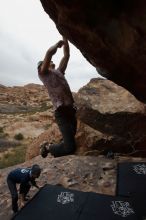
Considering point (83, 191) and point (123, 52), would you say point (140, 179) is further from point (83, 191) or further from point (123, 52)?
point (123, 52)

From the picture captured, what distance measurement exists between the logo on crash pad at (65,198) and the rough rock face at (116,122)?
8.91 feet

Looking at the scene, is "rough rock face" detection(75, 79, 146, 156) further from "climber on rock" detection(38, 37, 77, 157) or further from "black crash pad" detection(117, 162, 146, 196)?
"black crash pad" detection(117, 162, 146, 196)

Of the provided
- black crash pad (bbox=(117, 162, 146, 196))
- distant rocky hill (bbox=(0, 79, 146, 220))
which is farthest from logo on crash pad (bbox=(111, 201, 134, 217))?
distant rocky hill (bbox=(0, 79, 146, 220))

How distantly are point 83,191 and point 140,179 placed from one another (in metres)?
1.27

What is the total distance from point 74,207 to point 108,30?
11.3 ft

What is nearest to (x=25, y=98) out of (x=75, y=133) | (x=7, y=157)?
(x=7, y=157)

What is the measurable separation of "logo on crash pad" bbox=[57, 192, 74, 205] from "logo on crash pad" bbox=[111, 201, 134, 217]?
0.87m

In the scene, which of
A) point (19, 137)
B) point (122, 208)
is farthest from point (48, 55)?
point (19, 137)

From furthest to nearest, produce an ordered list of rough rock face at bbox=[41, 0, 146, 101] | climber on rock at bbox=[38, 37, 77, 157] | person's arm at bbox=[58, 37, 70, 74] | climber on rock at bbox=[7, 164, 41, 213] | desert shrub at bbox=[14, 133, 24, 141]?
desert shrub at bbox=[14, 133, 24, 141]
climber on rock at bbox=[38, 37, 77, 157]
person's arm at bbox=[58, 37, 70, 74]
climber on rock at bbox=[7, 164, 41, 213]
rough rock face at bbox=[41, 0, 146, 101]

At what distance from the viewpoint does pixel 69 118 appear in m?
10.4

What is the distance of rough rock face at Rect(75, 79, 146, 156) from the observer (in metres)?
10.1

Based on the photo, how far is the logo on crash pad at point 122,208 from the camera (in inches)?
279

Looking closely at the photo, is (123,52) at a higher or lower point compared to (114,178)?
higher

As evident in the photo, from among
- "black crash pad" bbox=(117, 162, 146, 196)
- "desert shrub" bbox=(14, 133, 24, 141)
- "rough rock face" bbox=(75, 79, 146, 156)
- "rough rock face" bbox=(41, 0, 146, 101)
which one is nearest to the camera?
"rough rock face" bbox=(41, 0, 146, 101)
